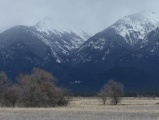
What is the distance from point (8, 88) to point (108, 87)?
31351mm

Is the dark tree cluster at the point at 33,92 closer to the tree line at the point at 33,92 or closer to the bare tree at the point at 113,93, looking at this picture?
the tree line at the point at 33,92

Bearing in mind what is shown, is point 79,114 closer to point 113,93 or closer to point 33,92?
point 33,92

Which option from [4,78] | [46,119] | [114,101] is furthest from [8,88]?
[46,119]

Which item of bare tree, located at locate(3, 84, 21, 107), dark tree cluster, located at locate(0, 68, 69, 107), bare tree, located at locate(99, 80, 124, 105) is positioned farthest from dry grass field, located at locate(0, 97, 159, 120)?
bare tree, located at locate(99, 80, 124, 105)

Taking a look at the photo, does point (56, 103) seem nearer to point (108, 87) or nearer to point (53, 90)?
point (53, 90)

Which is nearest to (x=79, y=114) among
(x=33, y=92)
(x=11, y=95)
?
(x=33, y=92)

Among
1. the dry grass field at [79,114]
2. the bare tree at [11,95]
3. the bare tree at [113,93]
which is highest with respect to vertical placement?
the bare tree at [113,93]

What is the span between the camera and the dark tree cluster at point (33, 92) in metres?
90.5

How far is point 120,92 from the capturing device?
114750 mm

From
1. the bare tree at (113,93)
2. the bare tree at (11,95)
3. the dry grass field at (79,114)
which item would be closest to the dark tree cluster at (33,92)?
the bare tree at (11,95)

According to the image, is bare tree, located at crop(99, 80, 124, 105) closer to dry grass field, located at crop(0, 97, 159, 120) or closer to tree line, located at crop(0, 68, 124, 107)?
tree line, located at crop(0, 68, 124, 107)

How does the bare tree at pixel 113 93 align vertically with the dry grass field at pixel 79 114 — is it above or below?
above

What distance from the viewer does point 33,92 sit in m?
90.0

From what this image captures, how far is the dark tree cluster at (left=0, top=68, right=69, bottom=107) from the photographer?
3563 inches
